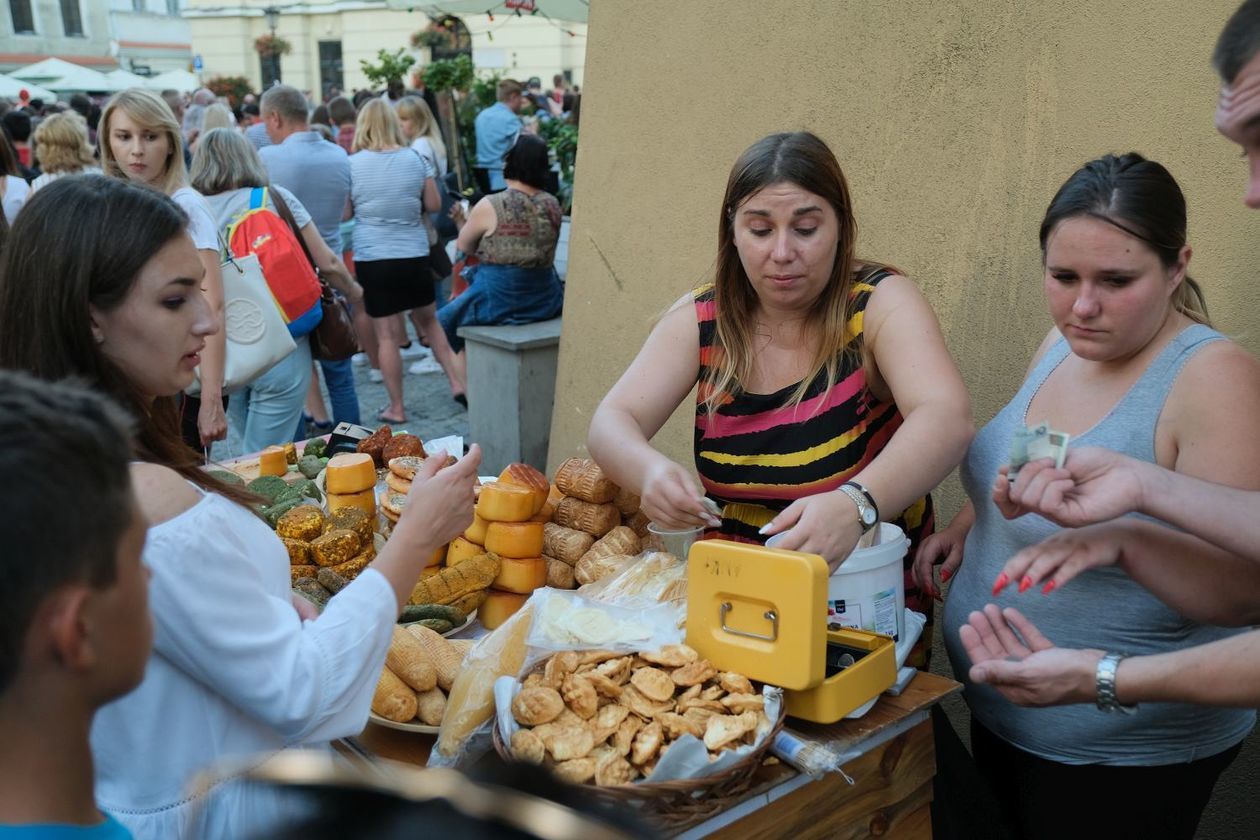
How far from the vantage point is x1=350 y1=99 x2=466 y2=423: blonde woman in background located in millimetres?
7238

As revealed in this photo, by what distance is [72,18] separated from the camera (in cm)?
3762

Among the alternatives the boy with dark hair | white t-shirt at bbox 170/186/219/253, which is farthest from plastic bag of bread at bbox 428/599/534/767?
white t-shirt at bbox 170/186/219/253

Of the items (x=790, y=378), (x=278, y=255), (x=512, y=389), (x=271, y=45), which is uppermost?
(x=790, y=378)

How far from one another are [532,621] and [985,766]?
1.03m

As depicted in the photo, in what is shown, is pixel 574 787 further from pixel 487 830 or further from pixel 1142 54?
pixel 1142 54

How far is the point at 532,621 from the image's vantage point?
2008mm

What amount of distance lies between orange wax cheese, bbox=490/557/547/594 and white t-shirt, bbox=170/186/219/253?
210 cm

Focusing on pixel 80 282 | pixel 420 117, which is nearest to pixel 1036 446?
pixel 80 282

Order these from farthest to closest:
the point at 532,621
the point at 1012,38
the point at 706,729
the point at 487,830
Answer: the point at 1012,38, the point at 532,621, the point at 706,729, the point at 487,830

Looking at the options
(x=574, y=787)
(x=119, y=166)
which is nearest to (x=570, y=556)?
(x=574, y=787)

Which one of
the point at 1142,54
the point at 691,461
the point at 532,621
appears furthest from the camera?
the point at 691,461

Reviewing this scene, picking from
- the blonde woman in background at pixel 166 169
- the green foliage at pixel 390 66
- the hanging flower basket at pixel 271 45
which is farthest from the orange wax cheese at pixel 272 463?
the hanging flower basket at pixel 271 45

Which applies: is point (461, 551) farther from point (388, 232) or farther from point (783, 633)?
point (388, 232)

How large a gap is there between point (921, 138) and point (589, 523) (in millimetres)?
1739
